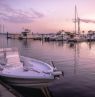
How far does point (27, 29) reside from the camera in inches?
5305

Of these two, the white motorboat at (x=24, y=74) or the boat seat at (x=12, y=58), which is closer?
the white motorboat at (x=24, y=74)

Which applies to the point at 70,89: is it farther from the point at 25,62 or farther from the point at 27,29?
the point at 27,29


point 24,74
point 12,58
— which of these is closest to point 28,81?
point 24,74

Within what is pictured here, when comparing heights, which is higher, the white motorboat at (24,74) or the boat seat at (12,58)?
the boat seat at (12,58)

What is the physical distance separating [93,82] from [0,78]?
680cm

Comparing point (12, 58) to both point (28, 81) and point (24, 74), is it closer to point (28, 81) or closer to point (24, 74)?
point (24, 74)

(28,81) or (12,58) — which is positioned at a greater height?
(12,58)

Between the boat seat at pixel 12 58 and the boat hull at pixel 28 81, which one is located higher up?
the boat seat at pixel 12 58

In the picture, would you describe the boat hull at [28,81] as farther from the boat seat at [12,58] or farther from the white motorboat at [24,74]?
the boat seat at [12,58]

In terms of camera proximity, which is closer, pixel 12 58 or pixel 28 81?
pixel 28 81

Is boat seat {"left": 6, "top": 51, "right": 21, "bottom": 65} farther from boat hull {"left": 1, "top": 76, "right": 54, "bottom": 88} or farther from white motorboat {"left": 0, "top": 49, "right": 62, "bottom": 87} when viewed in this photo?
boat hull {"left": 1, "top": 76, "right": 54, "bottom": 88}

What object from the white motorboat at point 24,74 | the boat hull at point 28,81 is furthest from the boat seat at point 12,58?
the boat hull at point 28,81

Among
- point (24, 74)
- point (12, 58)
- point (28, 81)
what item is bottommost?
point (28, 81)

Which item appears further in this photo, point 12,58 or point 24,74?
point 12,58
